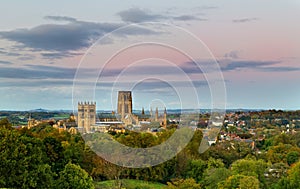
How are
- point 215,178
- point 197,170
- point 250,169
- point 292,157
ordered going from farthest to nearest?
1. point 292,157
2. point 197,170
3. point 250,169
4. point 215,178

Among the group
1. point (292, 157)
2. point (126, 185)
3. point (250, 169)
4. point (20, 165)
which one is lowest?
point (126, 185)

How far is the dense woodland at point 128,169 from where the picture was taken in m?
22.2

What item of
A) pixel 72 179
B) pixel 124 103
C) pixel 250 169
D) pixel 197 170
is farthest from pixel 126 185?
pixel 124 103

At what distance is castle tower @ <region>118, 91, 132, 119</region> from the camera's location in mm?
43562

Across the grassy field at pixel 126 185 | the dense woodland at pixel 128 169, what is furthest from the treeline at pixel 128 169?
the grassy field at pixel 126 185

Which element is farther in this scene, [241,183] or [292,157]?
[292,157]

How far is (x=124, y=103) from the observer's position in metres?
49.8

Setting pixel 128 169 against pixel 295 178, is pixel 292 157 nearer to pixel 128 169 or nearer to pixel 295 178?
pixel 295 178

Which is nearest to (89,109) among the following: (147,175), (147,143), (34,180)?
(147,143)

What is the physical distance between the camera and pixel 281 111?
76625mm

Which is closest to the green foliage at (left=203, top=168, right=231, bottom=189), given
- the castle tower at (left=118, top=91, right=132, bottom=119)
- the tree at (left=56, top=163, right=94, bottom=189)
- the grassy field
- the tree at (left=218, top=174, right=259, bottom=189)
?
the tree at (left=218, top=174, right=259, bottom=189)

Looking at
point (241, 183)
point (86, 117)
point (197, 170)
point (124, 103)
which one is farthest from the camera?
point (86, 117)

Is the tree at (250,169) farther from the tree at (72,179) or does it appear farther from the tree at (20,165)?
the tree at (20,165)

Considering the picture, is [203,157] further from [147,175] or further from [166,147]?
[147,175]
